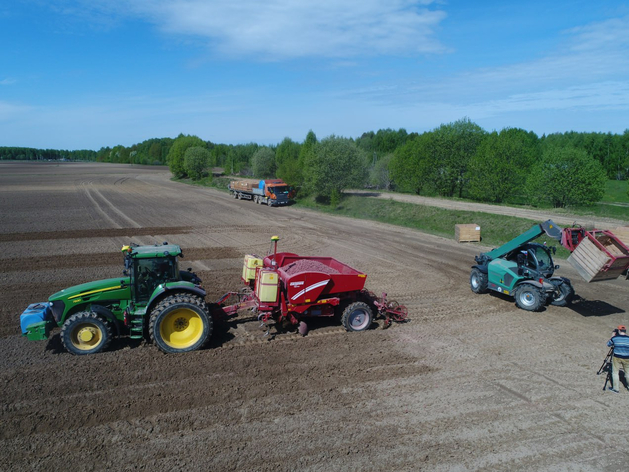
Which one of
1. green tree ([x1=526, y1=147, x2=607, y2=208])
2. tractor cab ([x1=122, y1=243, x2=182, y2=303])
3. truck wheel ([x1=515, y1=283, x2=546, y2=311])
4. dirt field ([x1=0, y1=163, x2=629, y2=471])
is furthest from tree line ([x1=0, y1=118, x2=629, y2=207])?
tractor cab ([x1=122, y1=243, x2=182, y2=303])

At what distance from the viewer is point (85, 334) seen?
907cm

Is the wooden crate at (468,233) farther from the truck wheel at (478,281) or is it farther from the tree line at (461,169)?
the tree line at (461,169)

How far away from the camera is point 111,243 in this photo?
22078 millimetres

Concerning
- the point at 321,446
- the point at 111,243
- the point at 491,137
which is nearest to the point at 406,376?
the point at 321,446

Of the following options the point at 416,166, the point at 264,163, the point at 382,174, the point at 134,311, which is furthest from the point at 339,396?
the point at 264,163

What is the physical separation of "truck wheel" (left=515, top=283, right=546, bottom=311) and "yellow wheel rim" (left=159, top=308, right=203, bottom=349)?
9.48 m

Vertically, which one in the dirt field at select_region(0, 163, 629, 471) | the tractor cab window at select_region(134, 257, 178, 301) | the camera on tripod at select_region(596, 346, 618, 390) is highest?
the tractor cab window at select_region(134, 257, 178, 301)

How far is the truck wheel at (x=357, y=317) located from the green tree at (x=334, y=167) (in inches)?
1187

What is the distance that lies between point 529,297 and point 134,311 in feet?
36.1

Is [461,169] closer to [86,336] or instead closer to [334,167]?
[334,167]

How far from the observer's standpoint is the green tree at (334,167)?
136 ft

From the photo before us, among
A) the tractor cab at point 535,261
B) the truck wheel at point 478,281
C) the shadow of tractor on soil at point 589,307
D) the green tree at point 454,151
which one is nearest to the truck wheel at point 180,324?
the truck wheel at point 478,281

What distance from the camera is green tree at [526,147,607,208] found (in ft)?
115

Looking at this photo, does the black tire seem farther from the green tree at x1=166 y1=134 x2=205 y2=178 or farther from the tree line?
the green tree at x1=166 y1=134 x2=205 y2=178
